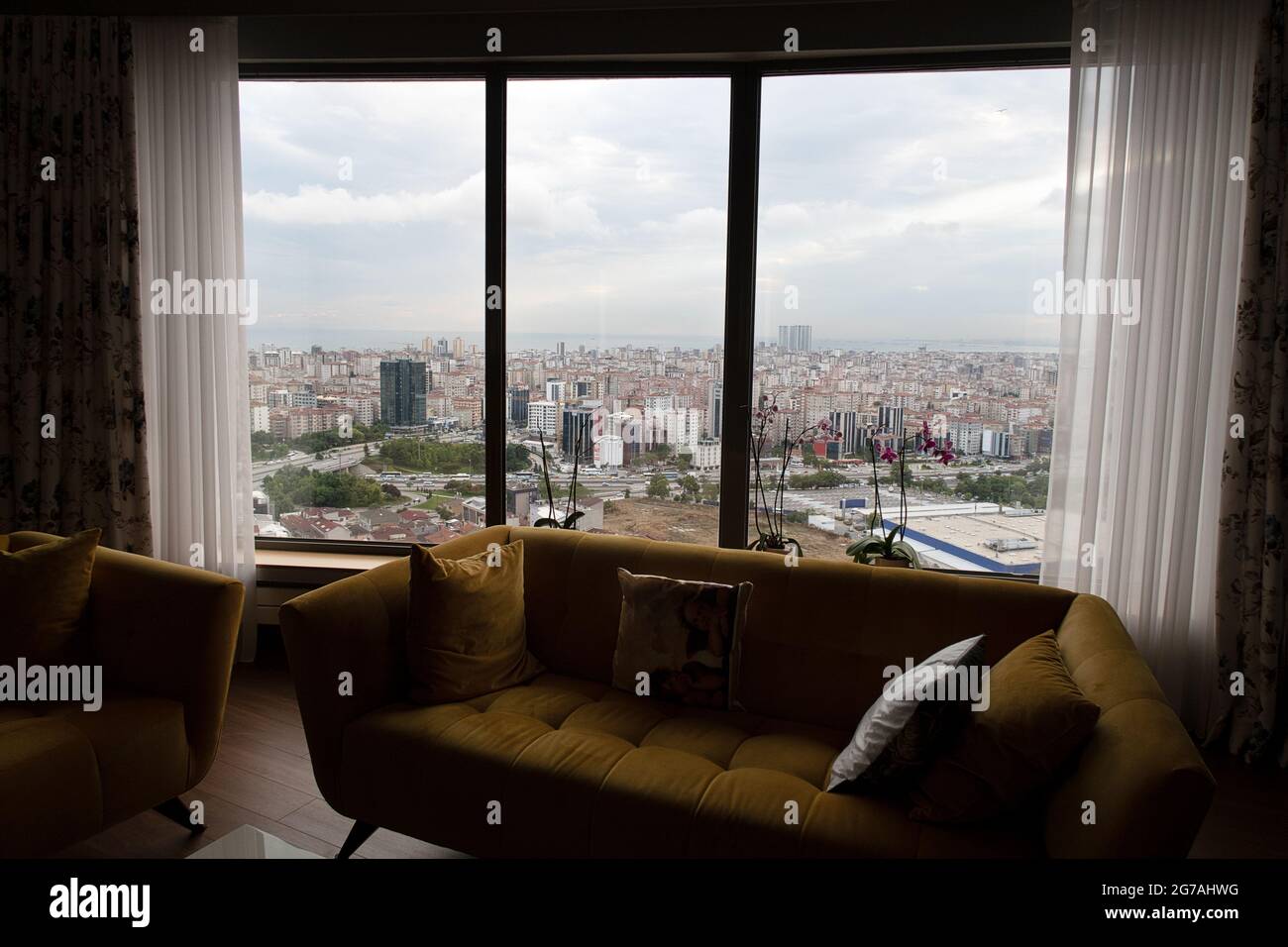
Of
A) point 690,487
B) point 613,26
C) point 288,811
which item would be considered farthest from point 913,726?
point 613,26

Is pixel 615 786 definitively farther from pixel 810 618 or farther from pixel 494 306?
pixel 494 306

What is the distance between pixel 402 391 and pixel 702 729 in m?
2.30

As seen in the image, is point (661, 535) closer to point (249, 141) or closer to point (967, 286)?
point (967, 286)

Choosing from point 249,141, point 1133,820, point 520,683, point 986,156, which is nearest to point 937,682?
point 1133,820

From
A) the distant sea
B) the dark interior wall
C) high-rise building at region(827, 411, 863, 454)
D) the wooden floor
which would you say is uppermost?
the dark interior wall

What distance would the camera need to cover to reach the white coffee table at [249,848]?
1.75 metres

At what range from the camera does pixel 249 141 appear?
3.81m

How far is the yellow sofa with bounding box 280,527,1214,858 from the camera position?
1.66 meters

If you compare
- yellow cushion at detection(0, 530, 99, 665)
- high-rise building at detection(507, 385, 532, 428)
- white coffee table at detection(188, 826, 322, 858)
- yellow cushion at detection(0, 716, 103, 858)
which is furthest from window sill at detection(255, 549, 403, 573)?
white coffee table at detection(188, 826, 322, 858)

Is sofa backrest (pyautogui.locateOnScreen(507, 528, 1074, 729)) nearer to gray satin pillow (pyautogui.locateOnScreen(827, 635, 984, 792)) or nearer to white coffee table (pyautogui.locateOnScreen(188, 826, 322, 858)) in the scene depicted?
gray satin pillow (pyautogui.locateOnScreen(827, 635, 984, 792))

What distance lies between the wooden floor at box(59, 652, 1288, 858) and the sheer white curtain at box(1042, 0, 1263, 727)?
0.44 meters

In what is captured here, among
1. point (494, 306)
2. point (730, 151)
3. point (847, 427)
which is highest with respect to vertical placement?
point (730, 151)

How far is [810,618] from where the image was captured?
2412 mm

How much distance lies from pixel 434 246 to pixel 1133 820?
332 cm
